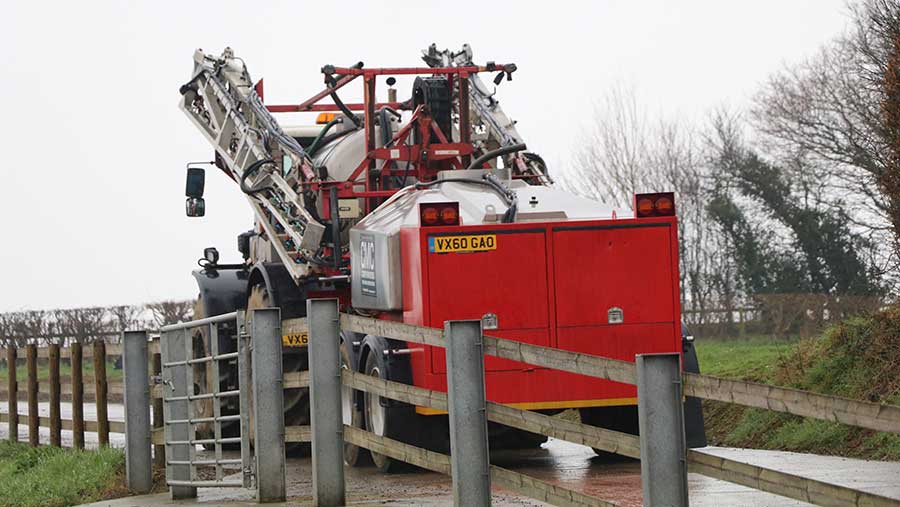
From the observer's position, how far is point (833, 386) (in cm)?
1461

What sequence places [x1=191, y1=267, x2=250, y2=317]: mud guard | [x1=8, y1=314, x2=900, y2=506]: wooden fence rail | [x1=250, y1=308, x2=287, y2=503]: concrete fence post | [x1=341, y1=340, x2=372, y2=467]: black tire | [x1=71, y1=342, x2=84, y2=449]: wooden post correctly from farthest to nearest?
[x1=191, y1=267, x2=250, y2=317]: mud guard
[x1=71, y1=342, x2=84, y2=449]: wooden post
[x1=341, y1=340, x2=372, y2=467]: black tire
[x1=250, y1=308, x2=287, y2=503]: concrete fence post
[x1=8, y1=314, x2=900, y2=506]: wooden fence rail

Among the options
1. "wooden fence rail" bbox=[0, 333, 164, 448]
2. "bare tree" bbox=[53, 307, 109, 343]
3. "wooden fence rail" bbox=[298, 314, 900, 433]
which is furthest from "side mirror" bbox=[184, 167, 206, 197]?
"bare tree" bbox=[53, 307, 109, 343]

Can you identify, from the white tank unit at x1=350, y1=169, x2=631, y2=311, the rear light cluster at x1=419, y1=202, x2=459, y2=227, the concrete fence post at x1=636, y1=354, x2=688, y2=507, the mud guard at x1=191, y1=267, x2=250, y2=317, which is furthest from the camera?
the mud guard at x1=191, y1=267, x2=250, y2=317

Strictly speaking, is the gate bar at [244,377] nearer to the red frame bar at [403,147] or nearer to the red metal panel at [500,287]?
the red metal panel at [500,287]

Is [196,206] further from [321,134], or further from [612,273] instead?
[612,273]

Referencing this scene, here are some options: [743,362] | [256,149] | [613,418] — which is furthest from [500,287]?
[743,362]

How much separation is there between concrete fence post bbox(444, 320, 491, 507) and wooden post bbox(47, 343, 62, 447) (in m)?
9.83

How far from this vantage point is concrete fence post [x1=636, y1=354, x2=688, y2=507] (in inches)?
285

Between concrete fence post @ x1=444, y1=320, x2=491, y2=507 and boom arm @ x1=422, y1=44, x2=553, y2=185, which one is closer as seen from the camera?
concrete fence post @ x1=444, y1=320, x2=491, y2=507

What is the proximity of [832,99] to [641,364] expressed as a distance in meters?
37.9

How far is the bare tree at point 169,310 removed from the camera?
34375mm

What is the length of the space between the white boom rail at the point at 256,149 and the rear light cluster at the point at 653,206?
329cm

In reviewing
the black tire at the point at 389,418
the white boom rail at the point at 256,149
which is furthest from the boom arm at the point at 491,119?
the black tire at the point at 389,418

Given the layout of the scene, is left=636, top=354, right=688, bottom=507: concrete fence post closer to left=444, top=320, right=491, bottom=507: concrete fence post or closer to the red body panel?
left=444, top=320, right=491, bottom=507: concrete fence post
